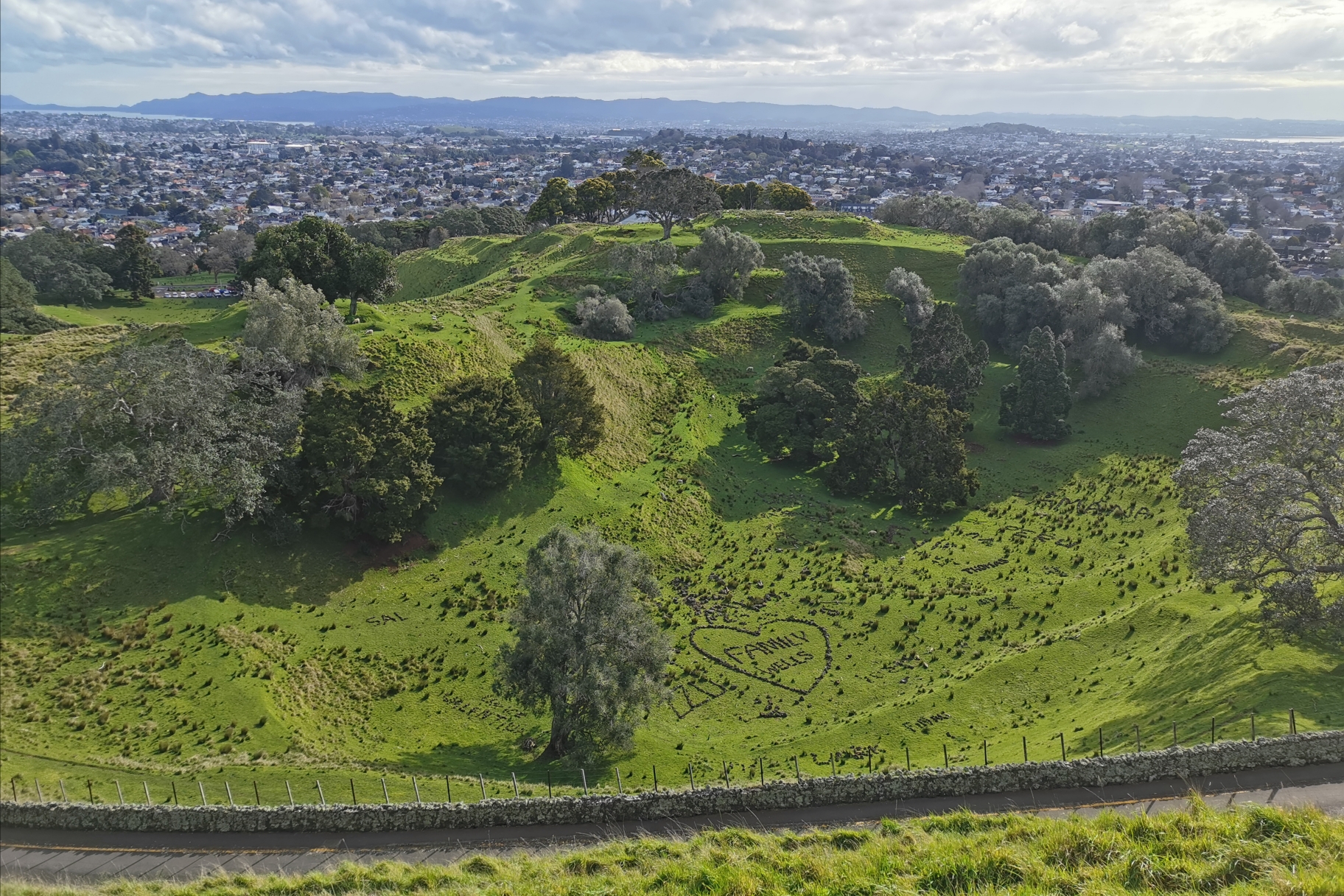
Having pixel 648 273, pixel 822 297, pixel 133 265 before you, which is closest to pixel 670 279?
pixel 648 273

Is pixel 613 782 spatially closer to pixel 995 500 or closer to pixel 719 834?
pixel 719 834

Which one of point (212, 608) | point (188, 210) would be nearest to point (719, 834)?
point (212, 608)

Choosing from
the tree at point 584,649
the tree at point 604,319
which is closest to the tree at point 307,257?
the tree at point 604,319

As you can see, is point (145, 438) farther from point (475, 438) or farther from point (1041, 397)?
point (1041, 397)

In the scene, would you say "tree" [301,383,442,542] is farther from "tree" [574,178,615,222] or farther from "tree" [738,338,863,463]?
"tree" [574,178,615,222]

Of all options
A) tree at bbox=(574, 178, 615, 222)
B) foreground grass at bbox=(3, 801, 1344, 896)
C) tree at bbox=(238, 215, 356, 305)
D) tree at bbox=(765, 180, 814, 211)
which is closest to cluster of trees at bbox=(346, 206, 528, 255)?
tree at bbox=(574, 178, 615, 222)

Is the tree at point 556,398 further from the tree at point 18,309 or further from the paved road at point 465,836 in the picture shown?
the tree at point 18,309
